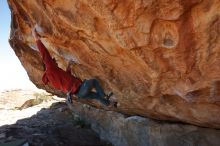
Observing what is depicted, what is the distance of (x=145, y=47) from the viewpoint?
6355 millimetres

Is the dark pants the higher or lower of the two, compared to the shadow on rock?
higher

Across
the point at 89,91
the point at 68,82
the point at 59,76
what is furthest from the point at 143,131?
the point at 59,76

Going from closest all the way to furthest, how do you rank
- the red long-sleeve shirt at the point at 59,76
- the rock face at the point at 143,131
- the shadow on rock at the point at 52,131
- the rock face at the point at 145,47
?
1. the rock face at the point at 145,47
2. the red long-sleeve shirt at the point at 59,76
3. the rock face at the point at 143,131
4. the shadow on rock at the point at 52,131

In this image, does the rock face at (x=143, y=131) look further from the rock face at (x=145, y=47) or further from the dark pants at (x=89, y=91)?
the dark pants at (x=89, y=91)

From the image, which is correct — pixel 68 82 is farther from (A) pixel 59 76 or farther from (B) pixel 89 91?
(B) pixel 89 91

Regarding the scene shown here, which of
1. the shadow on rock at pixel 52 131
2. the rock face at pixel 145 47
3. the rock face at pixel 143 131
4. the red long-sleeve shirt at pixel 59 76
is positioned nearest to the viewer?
the rock face at pixel 145 47

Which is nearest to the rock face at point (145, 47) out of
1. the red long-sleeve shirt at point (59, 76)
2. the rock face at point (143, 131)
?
the rock face at point (143, 131)

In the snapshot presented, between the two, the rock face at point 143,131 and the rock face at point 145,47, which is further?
the rock face at point 143,131

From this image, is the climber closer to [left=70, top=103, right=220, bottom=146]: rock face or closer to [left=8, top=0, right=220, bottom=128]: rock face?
[left=8, top=0, right=220, bottom=128]: rock face

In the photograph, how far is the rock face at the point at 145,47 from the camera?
18.1 ft

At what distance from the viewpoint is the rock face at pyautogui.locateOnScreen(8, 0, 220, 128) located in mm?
5531

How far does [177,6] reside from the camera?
5.31m

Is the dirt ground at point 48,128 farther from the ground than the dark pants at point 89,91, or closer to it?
closer to it

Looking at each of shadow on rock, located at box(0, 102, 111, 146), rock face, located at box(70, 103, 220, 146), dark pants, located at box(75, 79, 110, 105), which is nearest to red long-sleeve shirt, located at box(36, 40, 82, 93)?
dark pants, located at box(75, 79, 110, 105)
